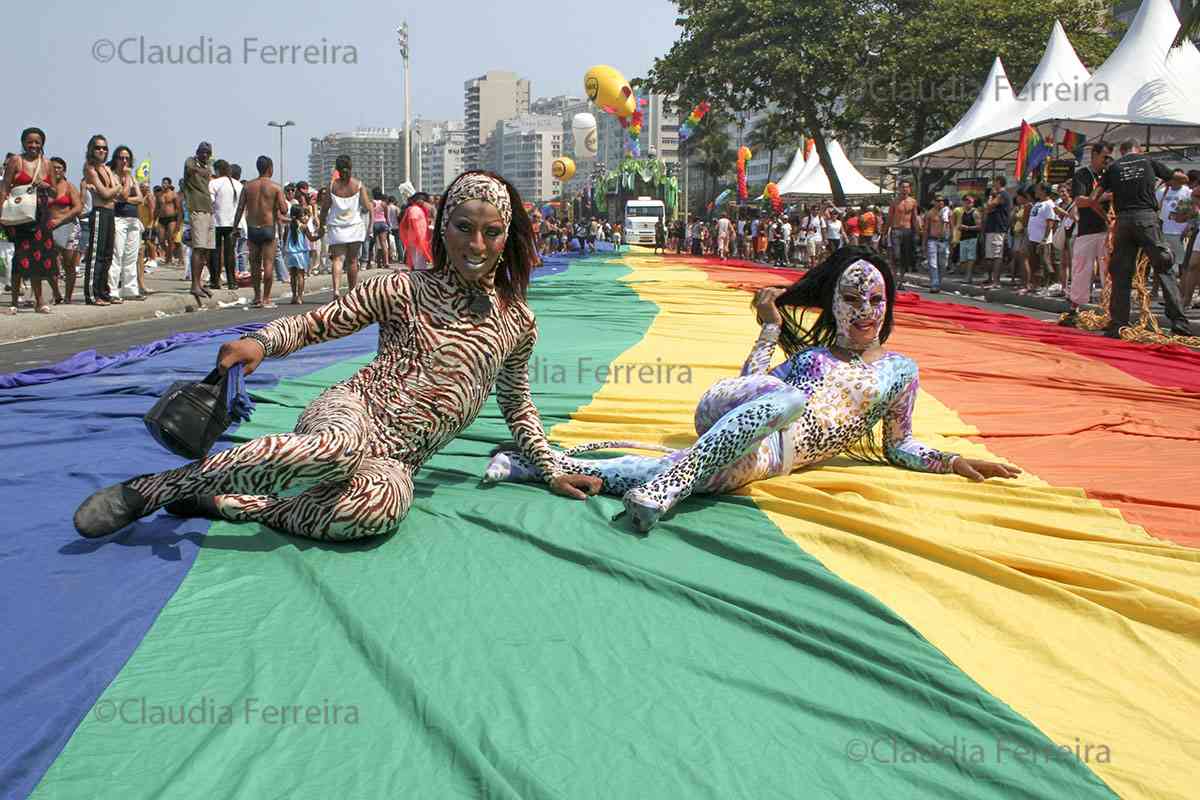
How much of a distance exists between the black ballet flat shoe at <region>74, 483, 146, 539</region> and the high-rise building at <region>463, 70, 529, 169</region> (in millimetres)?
171928

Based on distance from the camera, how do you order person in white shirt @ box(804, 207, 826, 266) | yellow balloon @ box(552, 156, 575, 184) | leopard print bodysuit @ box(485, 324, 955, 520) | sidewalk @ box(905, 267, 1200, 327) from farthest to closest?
yellow balloon @ box(552, 156, 575, 184) → person in white shirt @ box(804, 207, 826, 266) → sidewalk @ box(905, 267, 1200, 327) → leopard print bodysuit @ box(485, 324, 955, 520)

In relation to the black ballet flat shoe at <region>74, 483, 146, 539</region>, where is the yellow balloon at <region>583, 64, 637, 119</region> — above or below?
above

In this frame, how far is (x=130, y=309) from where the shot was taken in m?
11.3

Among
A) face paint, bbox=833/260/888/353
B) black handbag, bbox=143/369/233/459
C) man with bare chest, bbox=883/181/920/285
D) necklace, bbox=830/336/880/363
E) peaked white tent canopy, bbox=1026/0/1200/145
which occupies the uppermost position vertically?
peaked white tent canopy, bbox=1026/0/1200/145

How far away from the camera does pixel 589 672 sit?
2.43m

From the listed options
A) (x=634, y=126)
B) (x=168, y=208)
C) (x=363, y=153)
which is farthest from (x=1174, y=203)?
(x=363, y=153)

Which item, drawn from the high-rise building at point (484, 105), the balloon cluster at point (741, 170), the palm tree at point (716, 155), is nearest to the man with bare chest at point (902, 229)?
the balloon cluster at point (741, 170)

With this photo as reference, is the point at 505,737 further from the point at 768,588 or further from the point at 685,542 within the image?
the point at 685,542

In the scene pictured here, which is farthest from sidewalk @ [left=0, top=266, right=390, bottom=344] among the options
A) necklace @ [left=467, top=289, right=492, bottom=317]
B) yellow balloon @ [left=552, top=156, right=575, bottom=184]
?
yellow balloon @ [left=552, top=156, right=575, bottom=184]

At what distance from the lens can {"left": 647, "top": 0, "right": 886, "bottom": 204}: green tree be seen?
3150cm

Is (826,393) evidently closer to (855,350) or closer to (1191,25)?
(855,350)

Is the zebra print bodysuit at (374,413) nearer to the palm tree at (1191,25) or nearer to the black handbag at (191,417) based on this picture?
the black handbag at (191,417)

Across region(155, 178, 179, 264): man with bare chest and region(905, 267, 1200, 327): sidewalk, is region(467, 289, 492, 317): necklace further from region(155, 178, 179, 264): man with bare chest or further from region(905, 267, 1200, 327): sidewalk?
region(155, 178, 179, 264): man with bare chest

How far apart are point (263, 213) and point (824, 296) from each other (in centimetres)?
909
